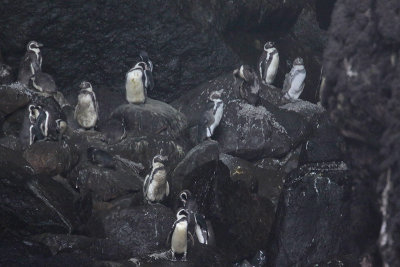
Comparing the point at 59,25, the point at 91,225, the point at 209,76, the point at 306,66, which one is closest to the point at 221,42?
the point at 209,76

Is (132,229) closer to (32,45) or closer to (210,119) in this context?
(210,119)

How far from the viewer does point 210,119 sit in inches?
609

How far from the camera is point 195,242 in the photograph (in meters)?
12.3

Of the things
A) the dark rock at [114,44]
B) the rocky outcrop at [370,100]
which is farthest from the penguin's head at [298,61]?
the rocky outcrop at [370,100]

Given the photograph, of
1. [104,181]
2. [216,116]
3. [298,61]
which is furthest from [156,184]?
[298,61]

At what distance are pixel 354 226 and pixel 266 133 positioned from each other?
6.16m

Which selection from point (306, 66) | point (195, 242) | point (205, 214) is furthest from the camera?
point (306, 66)

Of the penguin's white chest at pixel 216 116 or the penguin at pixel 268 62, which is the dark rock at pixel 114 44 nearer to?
the penguin at pixel 268 62

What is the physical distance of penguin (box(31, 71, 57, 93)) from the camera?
1557 cm

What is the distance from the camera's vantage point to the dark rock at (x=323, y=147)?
14.2 m

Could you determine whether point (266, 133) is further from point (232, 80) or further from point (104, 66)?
point (104, 66)

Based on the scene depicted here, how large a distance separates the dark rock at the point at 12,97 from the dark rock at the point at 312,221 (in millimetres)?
6233

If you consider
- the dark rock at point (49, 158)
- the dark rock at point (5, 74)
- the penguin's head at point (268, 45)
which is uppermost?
the penguin's head at point (268, 45)

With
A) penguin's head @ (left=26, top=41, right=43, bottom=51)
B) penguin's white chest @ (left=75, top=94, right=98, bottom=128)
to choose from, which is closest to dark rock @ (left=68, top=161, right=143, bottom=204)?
penguin's white chest @ (left=75, top=94, right=98, bottom=128)
